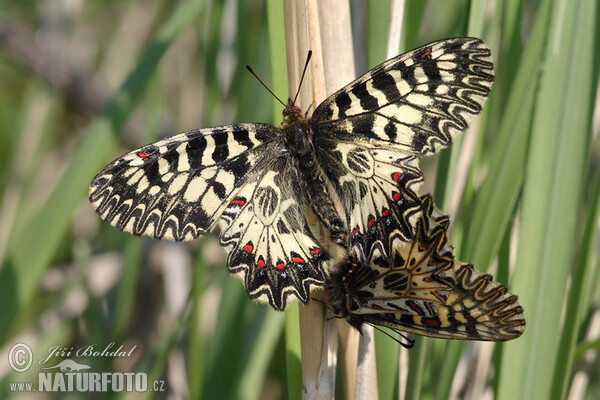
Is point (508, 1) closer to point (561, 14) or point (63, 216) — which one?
point (561, 14)

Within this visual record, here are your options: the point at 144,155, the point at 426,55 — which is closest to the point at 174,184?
the point at 144,155

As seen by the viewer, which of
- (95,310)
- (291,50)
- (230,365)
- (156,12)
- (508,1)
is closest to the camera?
(291,50)

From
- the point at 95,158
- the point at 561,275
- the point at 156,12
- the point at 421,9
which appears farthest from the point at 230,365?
the point at 156,12

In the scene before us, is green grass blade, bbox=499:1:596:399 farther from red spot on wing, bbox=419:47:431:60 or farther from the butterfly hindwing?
the butterfly hindwing

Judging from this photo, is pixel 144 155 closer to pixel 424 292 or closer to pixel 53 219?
pixel 53 219

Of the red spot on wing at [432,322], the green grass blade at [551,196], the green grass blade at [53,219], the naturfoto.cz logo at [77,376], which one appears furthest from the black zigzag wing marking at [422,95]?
the naturfoto.cz logo at [77,376]

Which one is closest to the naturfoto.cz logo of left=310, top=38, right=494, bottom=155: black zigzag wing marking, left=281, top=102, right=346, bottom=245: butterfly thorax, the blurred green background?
the blurred green background
